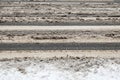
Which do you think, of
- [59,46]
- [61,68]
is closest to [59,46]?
[59,46]

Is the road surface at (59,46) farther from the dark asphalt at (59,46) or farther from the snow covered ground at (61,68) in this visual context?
the snow covered ground at (61,68)

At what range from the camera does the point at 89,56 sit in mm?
9000

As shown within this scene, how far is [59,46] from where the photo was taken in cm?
993

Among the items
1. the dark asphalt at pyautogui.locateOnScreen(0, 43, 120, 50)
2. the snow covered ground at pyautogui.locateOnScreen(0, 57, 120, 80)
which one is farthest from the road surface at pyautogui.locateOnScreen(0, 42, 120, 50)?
the snow covered ground at pyautogui.locateOnScreen(0, 57, 120, 80)

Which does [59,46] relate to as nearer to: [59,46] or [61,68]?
[59,46]

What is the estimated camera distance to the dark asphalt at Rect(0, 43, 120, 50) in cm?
972

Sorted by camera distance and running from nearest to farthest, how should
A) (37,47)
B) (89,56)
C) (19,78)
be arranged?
1. (19,78)
2. (89,56)
3. (37,47)

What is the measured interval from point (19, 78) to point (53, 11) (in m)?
10.3

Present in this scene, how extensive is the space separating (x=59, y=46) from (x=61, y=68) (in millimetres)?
2221

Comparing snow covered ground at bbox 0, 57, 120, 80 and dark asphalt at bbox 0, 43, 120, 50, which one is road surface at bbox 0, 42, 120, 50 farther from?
snow covered ground at bbox 0, 57, 120, 80

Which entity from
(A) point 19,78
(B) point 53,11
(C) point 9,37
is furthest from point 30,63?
(B) point 53,11

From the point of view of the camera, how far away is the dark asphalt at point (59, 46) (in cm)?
972

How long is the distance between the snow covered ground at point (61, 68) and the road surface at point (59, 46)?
1061mm

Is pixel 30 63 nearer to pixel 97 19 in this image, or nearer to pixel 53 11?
pixel 97 19
